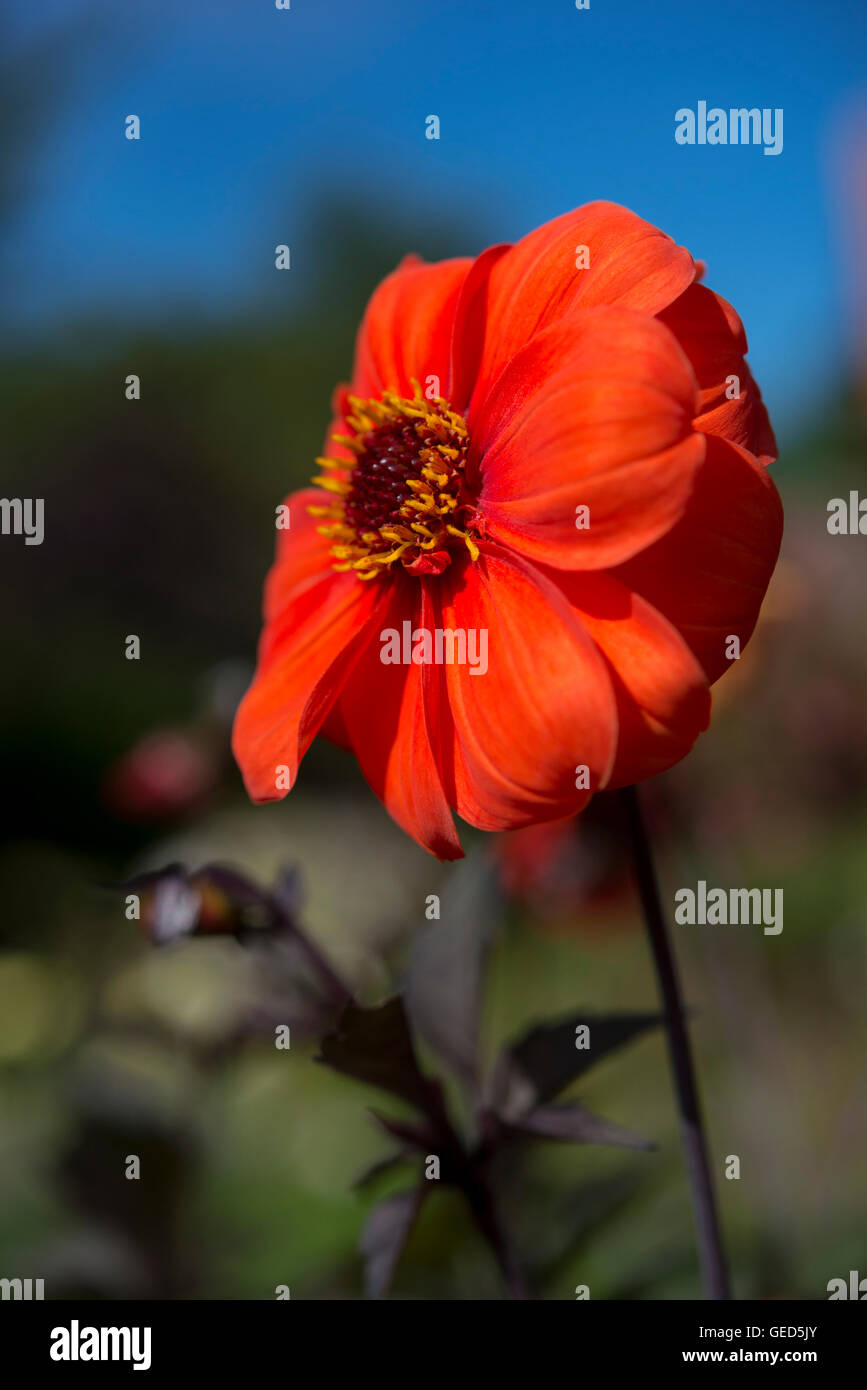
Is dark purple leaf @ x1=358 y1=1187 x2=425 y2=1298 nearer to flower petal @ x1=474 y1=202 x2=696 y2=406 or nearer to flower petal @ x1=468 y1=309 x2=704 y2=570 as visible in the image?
flower petal @ x1=468 y1=309 x2=704 y2=570

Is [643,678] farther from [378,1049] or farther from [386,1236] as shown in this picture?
[386,1236]

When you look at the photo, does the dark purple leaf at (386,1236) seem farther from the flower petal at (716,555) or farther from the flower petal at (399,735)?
the flower petal at (716,555)

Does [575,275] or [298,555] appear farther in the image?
[298,555]

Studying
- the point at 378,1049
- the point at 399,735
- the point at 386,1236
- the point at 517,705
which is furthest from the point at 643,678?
the point at 386,1236

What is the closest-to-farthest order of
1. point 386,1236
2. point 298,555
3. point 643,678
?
point 643,678
point 386,1236
point 298,555

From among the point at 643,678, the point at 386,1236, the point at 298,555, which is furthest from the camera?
the point at 298,555

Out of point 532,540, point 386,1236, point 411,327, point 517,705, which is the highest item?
point 411,327
